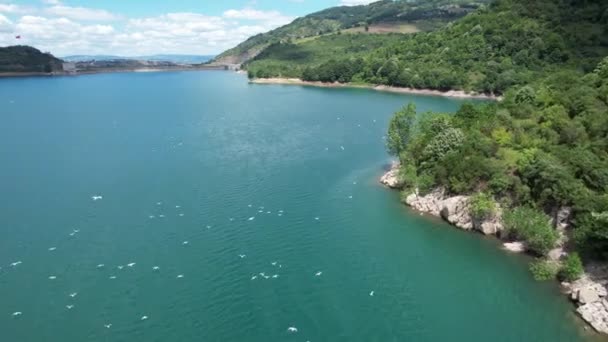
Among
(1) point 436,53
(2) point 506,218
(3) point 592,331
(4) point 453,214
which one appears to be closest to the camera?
(3) point 592,331

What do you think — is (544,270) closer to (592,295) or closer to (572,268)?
(572,268)

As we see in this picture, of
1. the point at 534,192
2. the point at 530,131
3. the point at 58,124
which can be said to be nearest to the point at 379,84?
the point at 58,124

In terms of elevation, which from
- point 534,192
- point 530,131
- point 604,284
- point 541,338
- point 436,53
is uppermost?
point 436,53

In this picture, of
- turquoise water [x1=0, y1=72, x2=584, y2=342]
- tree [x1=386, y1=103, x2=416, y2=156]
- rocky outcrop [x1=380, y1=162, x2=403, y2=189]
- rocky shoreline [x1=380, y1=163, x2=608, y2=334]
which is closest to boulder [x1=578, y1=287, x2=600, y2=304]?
rocky shoreline [x1=380, y1=163, x2=608, y2=334]

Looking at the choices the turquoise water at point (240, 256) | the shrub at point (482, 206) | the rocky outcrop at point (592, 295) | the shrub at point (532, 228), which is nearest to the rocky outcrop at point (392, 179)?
the turquoise water at point (240, 256)

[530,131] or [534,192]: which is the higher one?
[530,131]

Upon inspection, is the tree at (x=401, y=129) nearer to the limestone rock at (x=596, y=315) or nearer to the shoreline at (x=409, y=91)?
the limestone rock at (x=596, y=315)

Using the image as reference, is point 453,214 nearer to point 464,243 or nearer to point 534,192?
point 464,243
